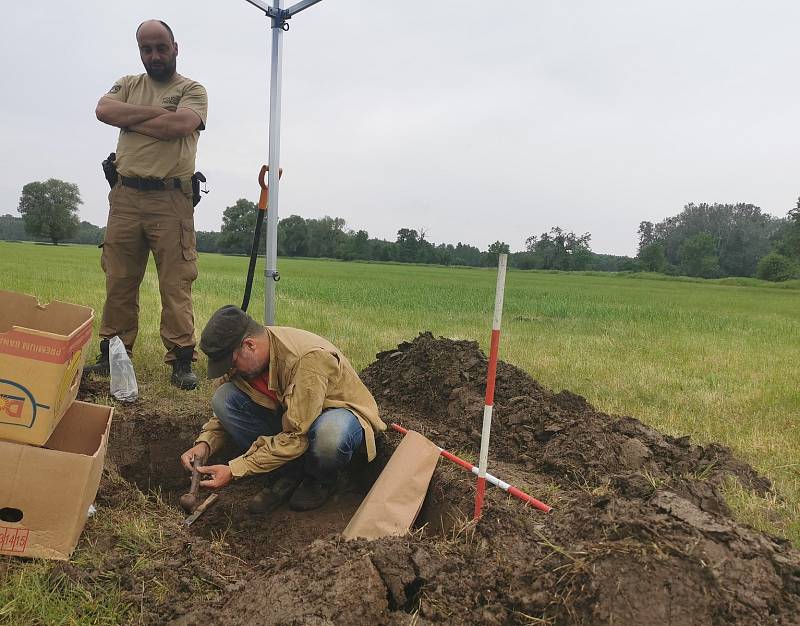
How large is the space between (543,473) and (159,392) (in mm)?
2948

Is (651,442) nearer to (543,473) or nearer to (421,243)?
(543,473)

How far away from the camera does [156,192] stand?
451cm

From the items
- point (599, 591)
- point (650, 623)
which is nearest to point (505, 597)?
point (599, 591)

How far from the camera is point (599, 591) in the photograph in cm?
177

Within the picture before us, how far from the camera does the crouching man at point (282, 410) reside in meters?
2.80

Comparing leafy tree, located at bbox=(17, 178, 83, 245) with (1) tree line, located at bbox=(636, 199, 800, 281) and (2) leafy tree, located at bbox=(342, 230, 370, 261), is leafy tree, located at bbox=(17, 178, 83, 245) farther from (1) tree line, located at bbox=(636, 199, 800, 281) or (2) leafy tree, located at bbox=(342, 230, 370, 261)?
(1) tree line, located at bbox=(636, 199, 800, 281)

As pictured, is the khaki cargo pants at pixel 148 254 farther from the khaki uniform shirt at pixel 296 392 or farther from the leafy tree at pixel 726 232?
the leafy tree at pixel 726 232

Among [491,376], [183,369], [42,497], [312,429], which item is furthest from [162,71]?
[491,376]

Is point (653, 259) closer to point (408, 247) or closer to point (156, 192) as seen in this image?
point (408, 247)

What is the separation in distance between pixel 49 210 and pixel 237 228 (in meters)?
24.7

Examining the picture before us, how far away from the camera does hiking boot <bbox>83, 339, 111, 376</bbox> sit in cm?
471

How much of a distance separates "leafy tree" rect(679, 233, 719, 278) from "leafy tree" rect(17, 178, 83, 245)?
8069cm

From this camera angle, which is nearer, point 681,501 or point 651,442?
point 681,501

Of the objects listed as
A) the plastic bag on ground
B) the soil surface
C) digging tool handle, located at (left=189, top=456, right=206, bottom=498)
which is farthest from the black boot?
digging tool handle, located at (left=189, top=456, right=206, bottom=498)
